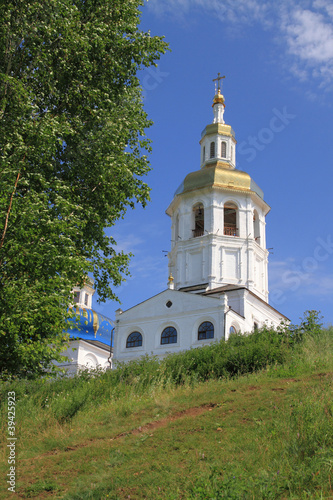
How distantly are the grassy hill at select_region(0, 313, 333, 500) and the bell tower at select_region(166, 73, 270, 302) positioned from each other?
19.6 meters

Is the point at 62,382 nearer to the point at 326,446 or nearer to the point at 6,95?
the point at 6,95

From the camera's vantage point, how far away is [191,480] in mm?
5691

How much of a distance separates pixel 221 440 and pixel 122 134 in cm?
678

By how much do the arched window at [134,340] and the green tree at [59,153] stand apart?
18875mm

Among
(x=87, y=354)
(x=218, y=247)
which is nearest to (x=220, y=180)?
(x=218, y=247)

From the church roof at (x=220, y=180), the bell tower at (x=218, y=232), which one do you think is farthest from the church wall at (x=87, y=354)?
the church roof at (x=220, y=180)

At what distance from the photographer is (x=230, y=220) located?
A: 112ft

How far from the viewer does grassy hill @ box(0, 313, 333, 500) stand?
219 inches

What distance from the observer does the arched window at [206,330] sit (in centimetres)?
2822

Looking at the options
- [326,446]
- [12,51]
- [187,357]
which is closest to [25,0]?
[12,51]

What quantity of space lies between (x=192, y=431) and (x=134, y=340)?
76.3 ft

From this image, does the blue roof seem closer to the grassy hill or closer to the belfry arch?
the belfry arch

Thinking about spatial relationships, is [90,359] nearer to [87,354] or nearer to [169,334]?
[87,354]

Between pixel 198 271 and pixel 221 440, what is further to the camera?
pixel 198 271
